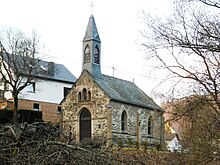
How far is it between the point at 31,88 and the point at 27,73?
27.2ft

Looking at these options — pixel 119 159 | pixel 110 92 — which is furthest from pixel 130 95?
pixel 119 159

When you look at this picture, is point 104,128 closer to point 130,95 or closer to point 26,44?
point 130,95

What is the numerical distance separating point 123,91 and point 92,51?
5.36m

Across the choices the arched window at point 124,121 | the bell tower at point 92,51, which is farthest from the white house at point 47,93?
the arched window at point 124,121

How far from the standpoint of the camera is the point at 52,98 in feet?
176

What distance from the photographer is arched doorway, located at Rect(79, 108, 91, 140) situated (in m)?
44.8

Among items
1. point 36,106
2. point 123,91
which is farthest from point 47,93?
point 123,91

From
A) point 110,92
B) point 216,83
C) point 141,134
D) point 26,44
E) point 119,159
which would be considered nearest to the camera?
point 119,159

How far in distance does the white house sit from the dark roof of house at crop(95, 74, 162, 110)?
783cm

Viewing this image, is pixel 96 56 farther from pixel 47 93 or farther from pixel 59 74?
pixel 59 74

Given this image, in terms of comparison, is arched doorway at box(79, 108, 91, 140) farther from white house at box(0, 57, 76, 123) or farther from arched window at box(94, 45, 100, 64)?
white house at box(0, 57, 76, 123)

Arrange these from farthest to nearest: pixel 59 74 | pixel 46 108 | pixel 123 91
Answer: pixel 59 74 → pixel 46 108 → pixel 123 91

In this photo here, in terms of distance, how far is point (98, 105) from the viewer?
145ft

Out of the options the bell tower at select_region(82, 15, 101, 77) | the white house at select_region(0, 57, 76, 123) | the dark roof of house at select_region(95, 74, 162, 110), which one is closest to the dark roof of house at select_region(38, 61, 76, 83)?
the white house at select_region(0, 57, 76, 123)
